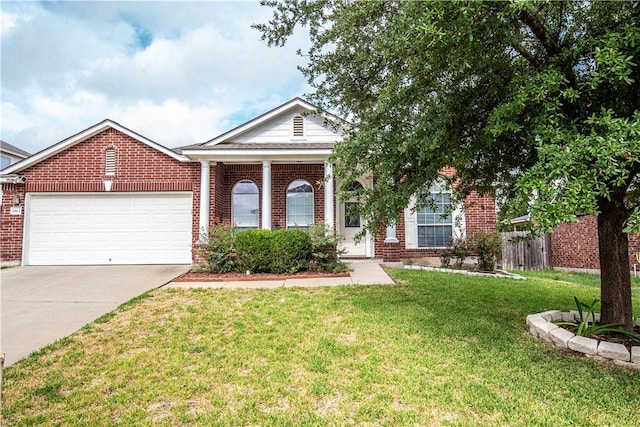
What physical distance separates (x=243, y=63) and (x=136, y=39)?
135 inches

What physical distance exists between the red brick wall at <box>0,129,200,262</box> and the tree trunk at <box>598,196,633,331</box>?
10062 mm

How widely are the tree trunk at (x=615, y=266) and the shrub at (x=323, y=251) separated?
5.77 metres

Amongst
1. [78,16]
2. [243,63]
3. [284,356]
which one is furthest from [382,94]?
[243,63]

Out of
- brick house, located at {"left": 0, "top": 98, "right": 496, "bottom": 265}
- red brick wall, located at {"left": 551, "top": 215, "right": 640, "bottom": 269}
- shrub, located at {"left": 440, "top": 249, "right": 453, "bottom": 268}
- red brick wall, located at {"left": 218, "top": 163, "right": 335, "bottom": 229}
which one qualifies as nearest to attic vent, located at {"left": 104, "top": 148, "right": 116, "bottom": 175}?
brick house, located at {"left": 0, "top": 98, "right": 496, "bottom": 265}

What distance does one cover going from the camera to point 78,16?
509cm

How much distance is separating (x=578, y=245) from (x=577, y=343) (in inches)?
378

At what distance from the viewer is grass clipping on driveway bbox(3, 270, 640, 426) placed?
2.82 m

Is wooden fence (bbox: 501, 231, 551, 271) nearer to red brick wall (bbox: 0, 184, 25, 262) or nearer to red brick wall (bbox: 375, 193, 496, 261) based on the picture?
red brick wall (bbox: 375, 193, 496, 261)

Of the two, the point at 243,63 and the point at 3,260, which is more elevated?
the point at 243,63

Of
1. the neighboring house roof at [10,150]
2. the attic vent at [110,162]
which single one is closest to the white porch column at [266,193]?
→ the attic vent at [110,162]

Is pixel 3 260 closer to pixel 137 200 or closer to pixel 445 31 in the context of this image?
pixel 137 200

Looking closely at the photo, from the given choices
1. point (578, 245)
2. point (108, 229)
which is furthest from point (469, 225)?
point (108, 229)

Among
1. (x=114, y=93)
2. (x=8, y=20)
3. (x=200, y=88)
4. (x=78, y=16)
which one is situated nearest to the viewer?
(x=8, y=20)

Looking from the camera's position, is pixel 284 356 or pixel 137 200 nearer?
pixel 284 356
